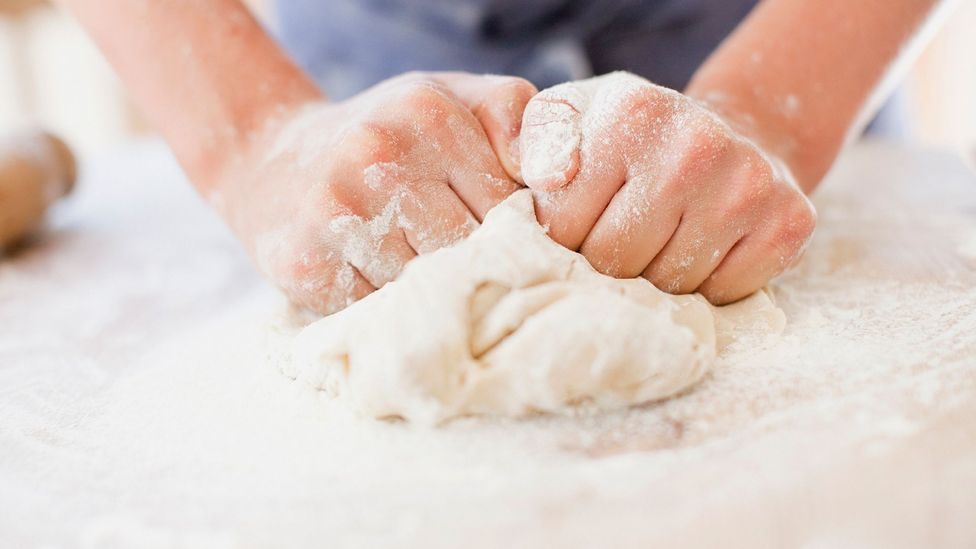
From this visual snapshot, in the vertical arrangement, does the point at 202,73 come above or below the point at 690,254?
above

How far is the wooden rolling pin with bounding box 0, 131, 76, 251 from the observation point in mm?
1464

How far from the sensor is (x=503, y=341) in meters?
0.69

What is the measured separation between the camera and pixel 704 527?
0.54 m

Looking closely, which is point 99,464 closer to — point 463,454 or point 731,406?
point 463,454

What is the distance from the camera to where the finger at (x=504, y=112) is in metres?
0.81

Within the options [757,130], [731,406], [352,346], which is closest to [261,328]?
[352,346]

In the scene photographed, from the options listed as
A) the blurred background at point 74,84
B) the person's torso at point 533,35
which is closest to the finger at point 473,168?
the person's torso at point 533,35

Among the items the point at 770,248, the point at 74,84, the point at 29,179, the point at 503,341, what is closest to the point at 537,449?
the point at 503,341

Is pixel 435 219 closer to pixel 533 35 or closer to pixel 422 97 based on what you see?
pixel 422 97

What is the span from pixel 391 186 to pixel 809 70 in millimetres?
575

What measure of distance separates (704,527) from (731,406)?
0.54 ft

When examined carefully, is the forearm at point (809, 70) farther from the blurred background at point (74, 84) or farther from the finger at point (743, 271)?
the blurred background at point (74, 84)

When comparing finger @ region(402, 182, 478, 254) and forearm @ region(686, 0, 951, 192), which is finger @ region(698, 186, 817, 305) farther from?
finger @ region(402, 182, 478, 254)

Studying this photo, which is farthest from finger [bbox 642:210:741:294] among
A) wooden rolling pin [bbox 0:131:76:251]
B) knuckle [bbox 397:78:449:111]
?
wooden rolling pin [bbox 0:131:76:251]
